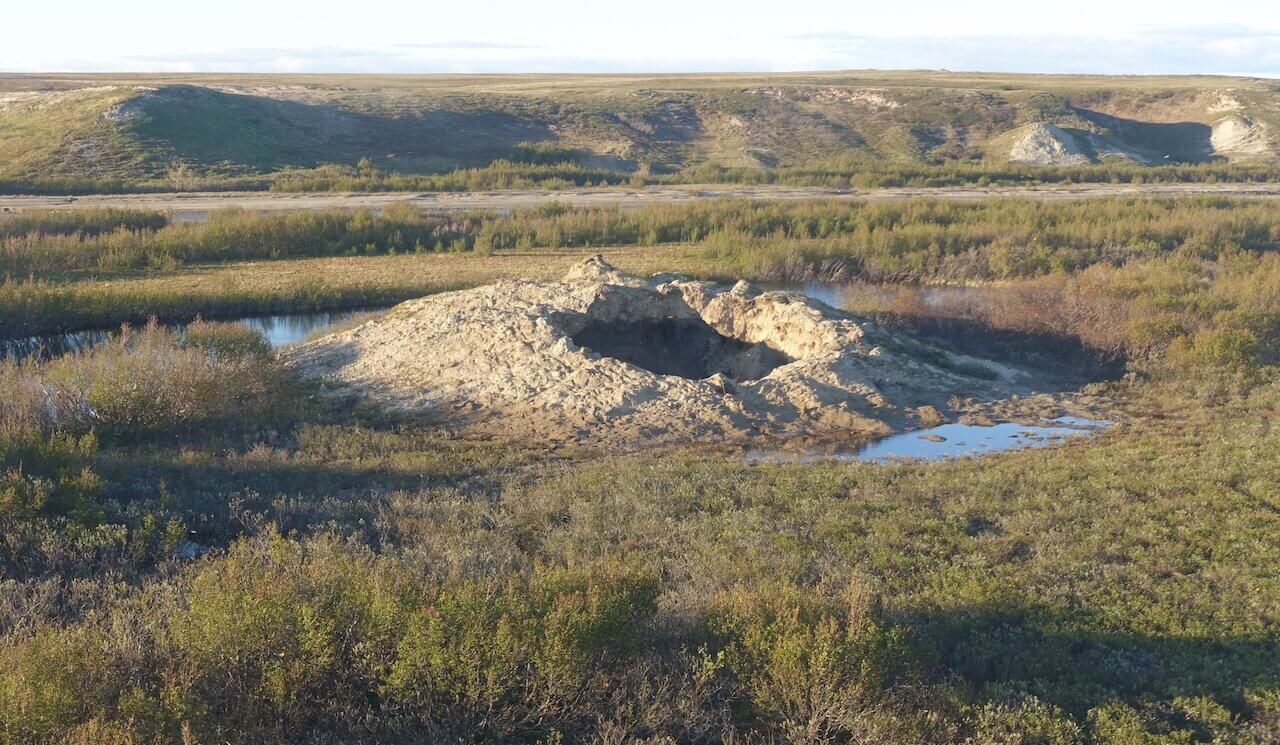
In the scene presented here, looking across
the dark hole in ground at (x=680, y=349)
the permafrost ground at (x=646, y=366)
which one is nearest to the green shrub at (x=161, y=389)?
the permafrost ground at (x=646, y=366)

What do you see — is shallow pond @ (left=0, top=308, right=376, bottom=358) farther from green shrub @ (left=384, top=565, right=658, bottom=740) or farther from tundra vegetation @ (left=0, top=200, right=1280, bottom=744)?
green shrub @ (left=384, top=565, right=658, bottom=740)

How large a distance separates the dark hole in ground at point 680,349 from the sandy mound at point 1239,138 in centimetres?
5874

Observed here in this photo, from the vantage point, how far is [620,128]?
6738cm

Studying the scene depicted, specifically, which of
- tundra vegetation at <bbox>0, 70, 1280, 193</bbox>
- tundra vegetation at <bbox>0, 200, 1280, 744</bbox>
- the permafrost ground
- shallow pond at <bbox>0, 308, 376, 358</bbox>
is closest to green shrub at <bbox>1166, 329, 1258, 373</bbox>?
tundra vegetation at <bbox>0, 200, 1280, 744</bbox>

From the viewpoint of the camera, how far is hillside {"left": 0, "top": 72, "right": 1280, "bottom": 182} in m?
50.2

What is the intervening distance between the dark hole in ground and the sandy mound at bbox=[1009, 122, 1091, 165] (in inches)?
1916

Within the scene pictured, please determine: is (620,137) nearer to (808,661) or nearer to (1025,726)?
(808,661)

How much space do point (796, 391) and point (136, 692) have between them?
10867mm

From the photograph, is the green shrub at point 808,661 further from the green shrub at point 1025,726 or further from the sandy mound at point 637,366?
the sandy mound at point 637,366

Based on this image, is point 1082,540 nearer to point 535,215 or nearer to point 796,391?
point 796,391

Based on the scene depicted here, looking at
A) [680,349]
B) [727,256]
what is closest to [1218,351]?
[680,349]

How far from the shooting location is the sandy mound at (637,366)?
1401 cm

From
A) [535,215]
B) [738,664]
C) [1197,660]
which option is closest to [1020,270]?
[535,215]

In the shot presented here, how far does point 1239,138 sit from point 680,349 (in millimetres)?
61752
